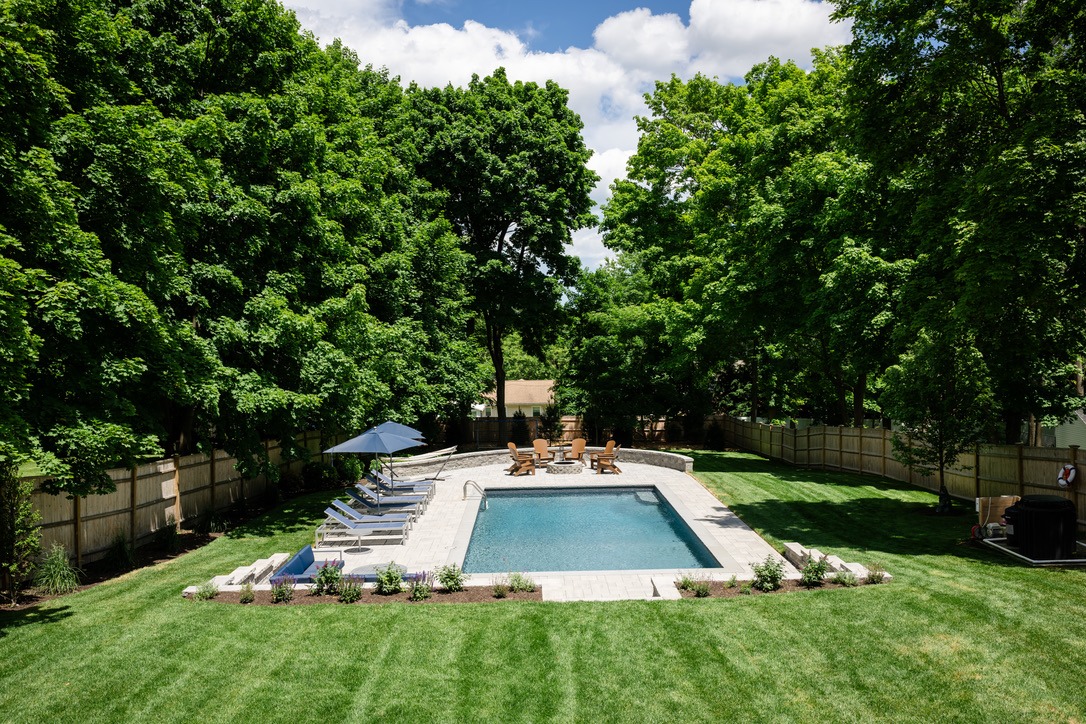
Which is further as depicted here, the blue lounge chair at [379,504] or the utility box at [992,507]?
the blue lounge chair at [379,504]

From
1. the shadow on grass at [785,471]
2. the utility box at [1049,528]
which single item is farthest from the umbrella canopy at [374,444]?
the shadow on grass at [785,471]

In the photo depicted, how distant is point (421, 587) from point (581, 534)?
23.3 feet

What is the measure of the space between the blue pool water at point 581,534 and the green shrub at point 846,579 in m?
2.64

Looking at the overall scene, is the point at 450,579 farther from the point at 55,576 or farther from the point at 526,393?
the point at 526,393

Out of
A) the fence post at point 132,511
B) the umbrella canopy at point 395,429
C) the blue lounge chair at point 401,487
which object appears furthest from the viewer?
the blue lounge chair at point 401,487

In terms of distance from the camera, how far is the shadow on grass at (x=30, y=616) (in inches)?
341

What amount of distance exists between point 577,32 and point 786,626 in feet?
55.7

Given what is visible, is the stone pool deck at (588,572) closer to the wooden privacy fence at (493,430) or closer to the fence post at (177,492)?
the fence post at (177,492)

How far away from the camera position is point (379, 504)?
17.1 metres

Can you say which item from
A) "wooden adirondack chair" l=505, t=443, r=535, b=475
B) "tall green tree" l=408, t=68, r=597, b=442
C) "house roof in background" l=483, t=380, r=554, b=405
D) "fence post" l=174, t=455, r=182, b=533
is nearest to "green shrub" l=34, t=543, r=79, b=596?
"fence post" l=174, t=455, r=182, b=533

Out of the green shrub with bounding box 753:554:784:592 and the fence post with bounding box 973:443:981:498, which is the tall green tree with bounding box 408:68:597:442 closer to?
the fence post with bounding box 973:443:981:498

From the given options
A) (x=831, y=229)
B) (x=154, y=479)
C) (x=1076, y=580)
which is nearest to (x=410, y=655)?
(x=154, y=479)

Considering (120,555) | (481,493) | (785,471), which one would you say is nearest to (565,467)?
(481,493)

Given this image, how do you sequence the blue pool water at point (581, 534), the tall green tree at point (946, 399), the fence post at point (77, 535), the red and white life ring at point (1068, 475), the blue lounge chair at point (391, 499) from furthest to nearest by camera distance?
1. the blue lounge chair at point (391, 499)
2. the tall green tree at point (946, 399)
3. the blue pool water at point (581, 534)
4. the red and white life ring at point (1068, 475)
5. the fence post at point (77, 535)
